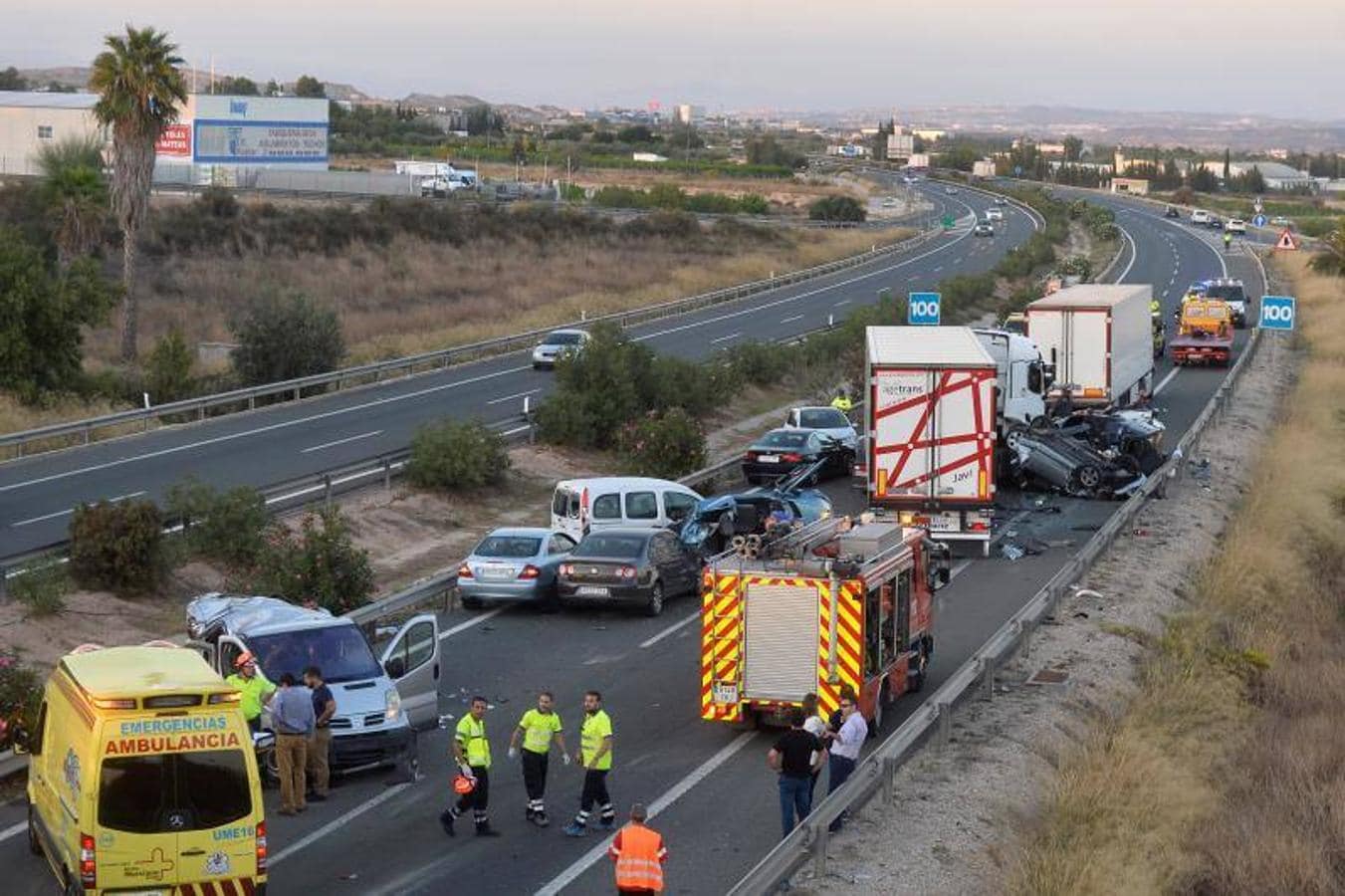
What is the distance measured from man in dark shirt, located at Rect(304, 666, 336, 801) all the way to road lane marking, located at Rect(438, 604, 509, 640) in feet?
23.1

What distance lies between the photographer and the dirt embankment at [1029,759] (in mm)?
14977

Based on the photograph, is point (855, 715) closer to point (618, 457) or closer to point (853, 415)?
point (618, 457)

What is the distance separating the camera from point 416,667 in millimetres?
19203

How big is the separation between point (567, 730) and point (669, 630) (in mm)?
5301

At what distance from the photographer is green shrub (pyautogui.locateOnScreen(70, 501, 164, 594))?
25.1 m

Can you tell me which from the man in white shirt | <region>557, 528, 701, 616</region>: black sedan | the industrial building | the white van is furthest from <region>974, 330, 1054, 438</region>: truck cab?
the industrial building

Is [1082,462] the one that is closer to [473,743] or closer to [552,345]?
[552,345]

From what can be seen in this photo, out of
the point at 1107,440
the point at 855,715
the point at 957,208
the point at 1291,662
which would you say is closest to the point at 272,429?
the point at 1107,440

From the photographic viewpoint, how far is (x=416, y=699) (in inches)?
749

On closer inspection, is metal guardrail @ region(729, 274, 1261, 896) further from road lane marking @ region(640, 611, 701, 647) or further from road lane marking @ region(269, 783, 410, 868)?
road lane marking @ region(640, 611, 701, 647)

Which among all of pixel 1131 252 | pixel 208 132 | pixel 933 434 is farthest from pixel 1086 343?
pixel 208 132

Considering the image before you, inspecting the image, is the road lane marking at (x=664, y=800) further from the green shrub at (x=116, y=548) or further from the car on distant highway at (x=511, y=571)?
the green shrub at (x=116, y=548)

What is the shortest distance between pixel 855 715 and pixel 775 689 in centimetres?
254

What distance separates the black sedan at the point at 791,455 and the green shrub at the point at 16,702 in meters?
20.0
